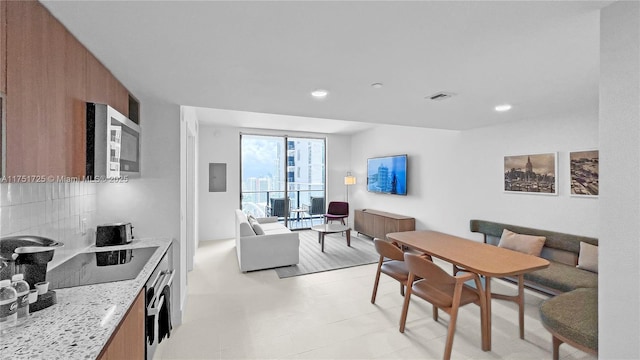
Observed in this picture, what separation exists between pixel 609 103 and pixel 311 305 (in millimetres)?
2842

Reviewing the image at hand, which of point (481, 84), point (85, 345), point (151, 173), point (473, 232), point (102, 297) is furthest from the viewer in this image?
point (473, 232)

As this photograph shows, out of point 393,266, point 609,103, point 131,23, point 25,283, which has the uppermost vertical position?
point 131,23

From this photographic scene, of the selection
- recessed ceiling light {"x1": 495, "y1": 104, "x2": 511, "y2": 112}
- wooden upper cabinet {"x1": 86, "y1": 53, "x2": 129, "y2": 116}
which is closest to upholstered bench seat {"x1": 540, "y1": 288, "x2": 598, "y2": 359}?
recessed ceiling light {"x1": 495, "y1": 104, "x2": 511, "y2": 112}

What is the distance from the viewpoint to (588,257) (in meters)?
2.79

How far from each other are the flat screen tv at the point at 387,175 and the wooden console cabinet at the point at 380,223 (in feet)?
1.77

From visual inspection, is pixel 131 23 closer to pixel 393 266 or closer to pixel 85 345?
pixel 85 345

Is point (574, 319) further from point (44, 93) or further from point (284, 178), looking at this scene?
point (284, 178)

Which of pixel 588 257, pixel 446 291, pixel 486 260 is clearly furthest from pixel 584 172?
pixel 446 291

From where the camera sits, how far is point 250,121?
5.43 meters

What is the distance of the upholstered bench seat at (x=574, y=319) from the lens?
65.0 inches

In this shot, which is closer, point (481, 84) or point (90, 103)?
point (90, 103)

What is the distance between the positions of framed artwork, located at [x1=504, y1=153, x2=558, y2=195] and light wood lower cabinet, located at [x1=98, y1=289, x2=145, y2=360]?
170 inches

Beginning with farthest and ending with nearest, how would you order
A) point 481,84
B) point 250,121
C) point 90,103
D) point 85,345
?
point 250,121, point 481,84, point 90,103, point 85,345

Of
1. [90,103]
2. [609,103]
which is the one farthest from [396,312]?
[90,103]
